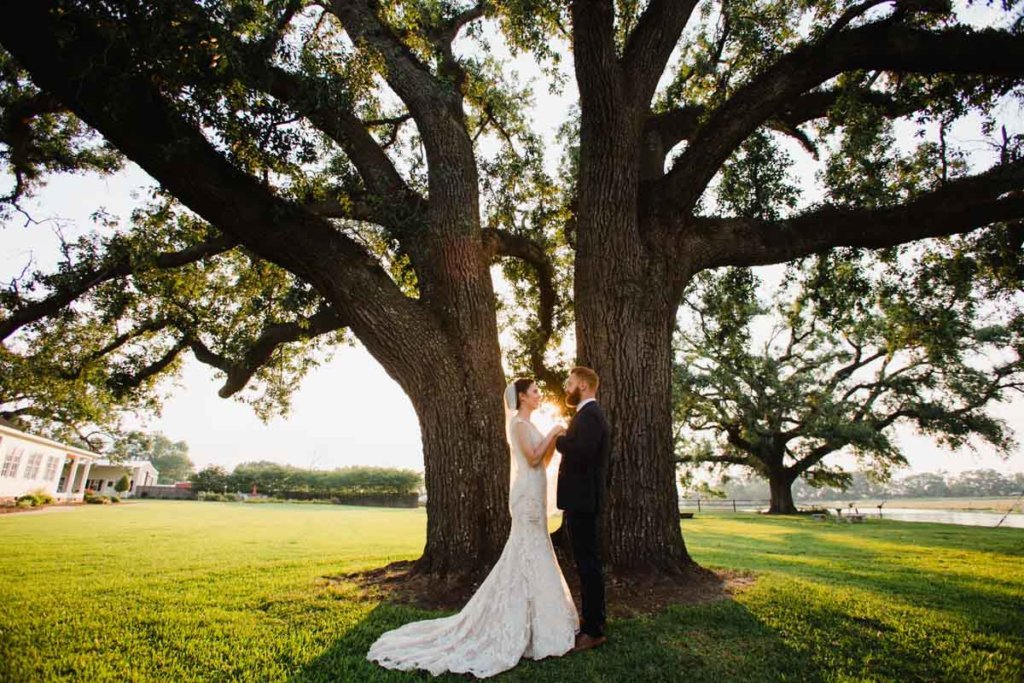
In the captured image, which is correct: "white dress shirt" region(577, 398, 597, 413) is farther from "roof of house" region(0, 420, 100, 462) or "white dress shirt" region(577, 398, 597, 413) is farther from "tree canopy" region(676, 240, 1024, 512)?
"roof of house" region(0, 420, 100, 462)

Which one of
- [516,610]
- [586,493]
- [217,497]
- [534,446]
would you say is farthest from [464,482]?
[217,497]

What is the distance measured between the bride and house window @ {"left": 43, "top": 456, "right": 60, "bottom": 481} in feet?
127

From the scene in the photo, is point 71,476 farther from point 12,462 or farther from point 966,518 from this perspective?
point 966,518

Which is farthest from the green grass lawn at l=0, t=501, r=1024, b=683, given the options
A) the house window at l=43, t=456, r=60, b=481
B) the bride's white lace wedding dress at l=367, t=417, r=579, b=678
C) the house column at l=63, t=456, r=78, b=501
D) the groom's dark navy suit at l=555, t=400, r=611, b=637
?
the house column at l=63, t=456, r=78, b=501

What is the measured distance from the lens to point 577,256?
6828 mm

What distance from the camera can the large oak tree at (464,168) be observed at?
5.17 meters

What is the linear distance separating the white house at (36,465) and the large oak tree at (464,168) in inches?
1019

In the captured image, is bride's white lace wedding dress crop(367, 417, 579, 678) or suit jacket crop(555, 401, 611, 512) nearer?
bride's white lace wedding dress crop(367, 417, 579, 678)

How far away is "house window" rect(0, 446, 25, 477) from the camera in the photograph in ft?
82.7

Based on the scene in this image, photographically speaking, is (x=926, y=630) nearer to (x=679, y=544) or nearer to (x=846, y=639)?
(x=846, y=639)

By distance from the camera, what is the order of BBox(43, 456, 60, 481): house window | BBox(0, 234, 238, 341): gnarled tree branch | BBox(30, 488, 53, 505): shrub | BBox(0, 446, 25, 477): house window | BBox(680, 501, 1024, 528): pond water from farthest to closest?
BBox(43, 456, 60, 481): house window
BBox(30, 488, 53, 505): shrub
BBox(0, 446, 25, 477): house window
BBox(680, 501, 1024, 528): pond water
BBox(0, 234, 238, 341): gnarled tree branch

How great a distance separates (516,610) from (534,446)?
4.52 ft

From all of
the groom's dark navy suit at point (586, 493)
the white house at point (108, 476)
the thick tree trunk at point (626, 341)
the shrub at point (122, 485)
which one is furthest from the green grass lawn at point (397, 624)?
the white house at point (108, 476)

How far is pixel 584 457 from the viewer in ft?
14.2
